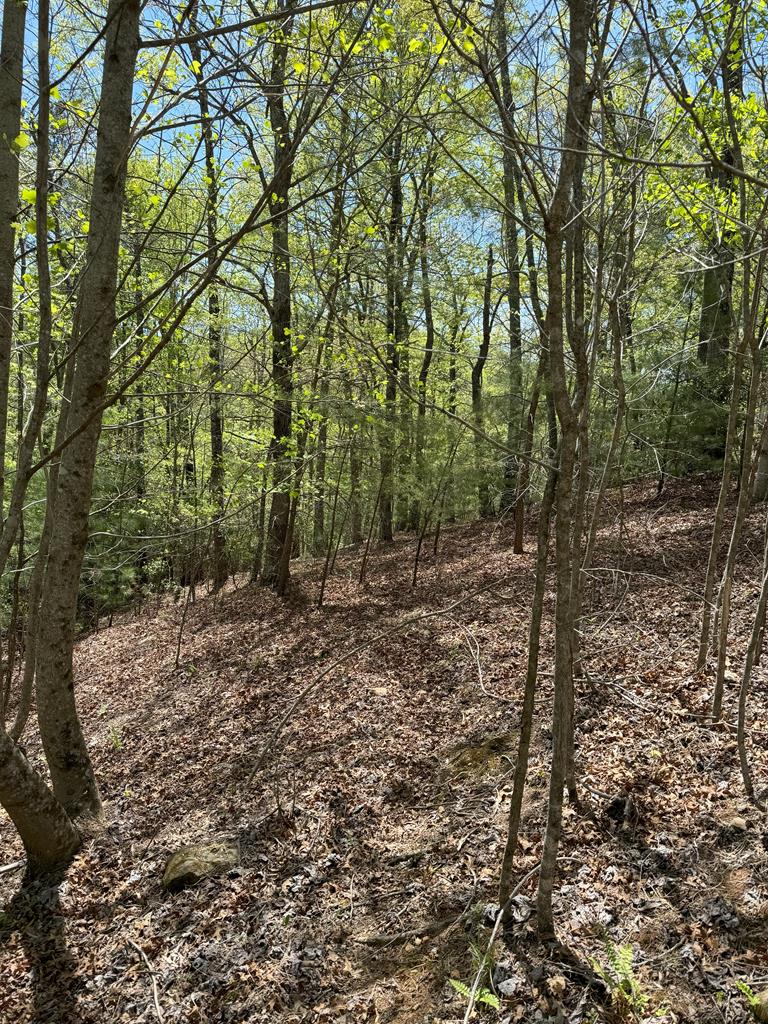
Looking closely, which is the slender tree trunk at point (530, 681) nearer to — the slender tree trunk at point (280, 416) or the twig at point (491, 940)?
the twig at point (491, 940)

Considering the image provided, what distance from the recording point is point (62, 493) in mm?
4195

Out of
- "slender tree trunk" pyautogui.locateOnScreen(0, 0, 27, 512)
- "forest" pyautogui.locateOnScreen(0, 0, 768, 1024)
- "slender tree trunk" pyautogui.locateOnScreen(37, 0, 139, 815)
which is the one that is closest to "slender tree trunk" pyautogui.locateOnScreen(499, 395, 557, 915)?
"forest" pyautogui.locateOnScreen(0, 0, 768, 1024)

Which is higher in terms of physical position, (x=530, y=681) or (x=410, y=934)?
(x=530, y=681)

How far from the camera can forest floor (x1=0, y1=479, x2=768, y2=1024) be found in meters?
2.76

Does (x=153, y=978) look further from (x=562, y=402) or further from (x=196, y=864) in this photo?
(x=562, y=402)

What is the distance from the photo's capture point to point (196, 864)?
13.3 feet

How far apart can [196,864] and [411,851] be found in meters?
1.51

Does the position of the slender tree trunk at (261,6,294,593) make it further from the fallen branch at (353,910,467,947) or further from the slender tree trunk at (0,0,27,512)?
the fallen branch at (353,910,467,947)

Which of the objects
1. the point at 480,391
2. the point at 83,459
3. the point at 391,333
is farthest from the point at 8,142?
the point at 480,391

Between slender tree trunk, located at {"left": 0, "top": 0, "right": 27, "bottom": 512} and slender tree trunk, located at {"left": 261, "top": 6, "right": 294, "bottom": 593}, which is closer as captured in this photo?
slender tree trunk, located at {"left": 0, "top": 0, "right": 27, "bottom": 512}

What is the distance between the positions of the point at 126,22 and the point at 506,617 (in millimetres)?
6367

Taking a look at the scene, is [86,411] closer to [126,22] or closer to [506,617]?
[126,22]

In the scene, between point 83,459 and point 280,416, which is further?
point 280,416

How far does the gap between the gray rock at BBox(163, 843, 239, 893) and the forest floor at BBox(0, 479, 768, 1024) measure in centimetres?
9
